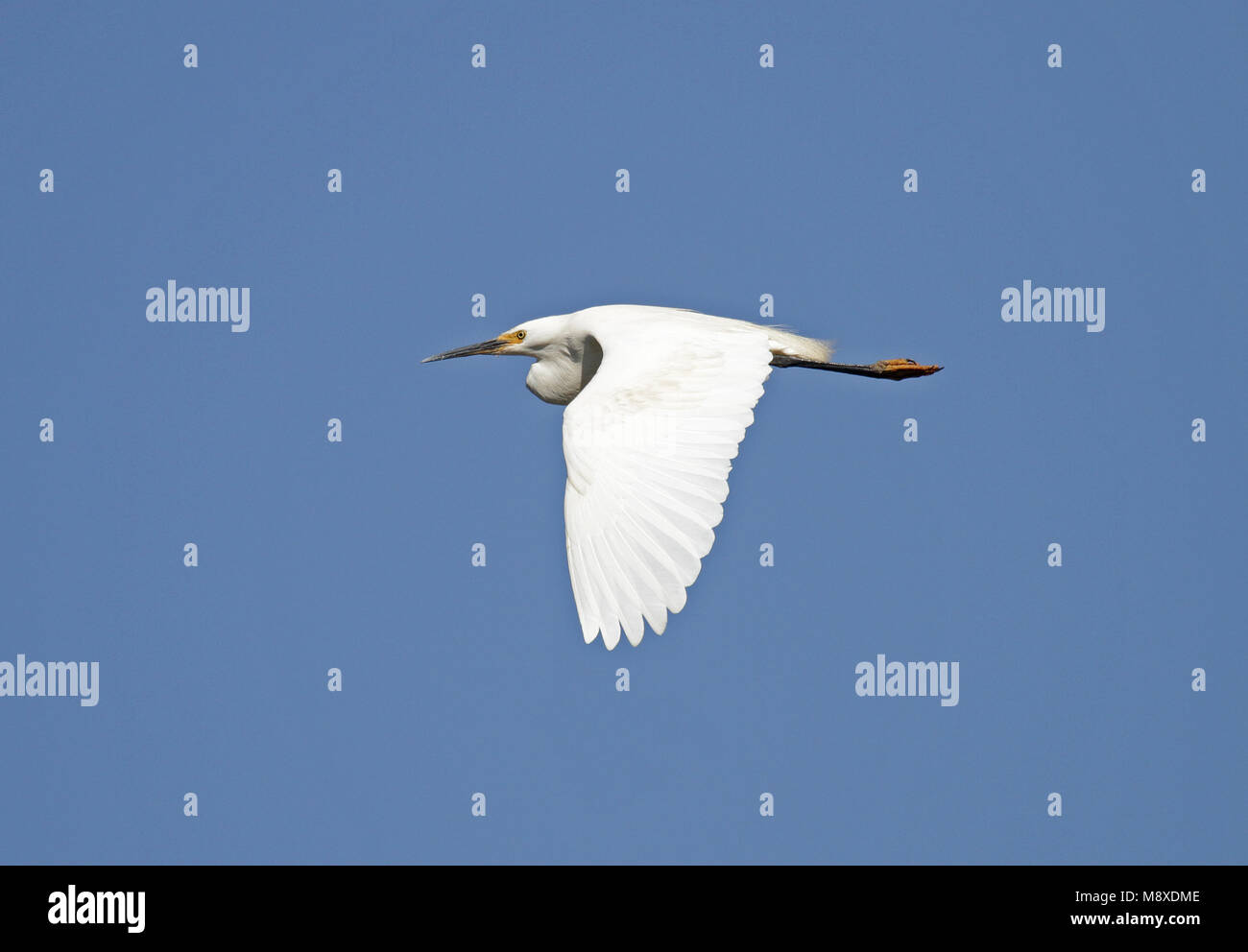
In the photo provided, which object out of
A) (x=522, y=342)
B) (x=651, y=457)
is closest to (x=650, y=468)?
(x=651, y=457)

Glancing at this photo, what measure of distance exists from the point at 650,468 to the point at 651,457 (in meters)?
0.12

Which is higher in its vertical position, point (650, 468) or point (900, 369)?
point (900, 369)

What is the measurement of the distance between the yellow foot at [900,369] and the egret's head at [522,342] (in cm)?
262

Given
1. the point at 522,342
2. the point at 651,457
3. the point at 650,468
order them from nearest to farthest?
1. the point at 650,468
2. the point at 651,457
3. the point at 522,342

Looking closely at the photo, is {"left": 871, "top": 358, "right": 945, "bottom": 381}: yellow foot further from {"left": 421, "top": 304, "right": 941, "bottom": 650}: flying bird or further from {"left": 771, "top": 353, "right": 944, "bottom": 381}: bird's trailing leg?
{"left": 421, "top": 304, "right": 941, "bottom": 650}: flying bird

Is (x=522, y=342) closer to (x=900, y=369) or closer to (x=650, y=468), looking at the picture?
(x=900, y=369)

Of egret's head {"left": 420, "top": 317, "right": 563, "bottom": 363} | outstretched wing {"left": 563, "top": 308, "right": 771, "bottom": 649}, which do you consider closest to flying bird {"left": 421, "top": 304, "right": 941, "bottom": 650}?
outstretched wing {"left": 563, "top": 308, "right": 771, "bottom": 649}

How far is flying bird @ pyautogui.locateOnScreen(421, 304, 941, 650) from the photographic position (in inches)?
293

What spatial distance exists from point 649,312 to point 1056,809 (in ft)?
23.7

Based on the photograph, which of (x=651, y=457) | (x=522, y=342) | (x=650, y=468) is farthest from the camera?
(x=522, y=342)

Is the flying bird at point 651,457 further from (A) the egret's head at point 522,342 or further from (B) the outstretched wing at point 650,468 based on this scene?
(A) the egret's head at point 522,342

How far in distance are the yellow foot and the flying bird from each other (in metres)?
1.91

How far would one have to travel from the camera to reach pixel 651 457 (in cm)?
816

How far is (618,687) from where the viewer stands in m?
12.8
